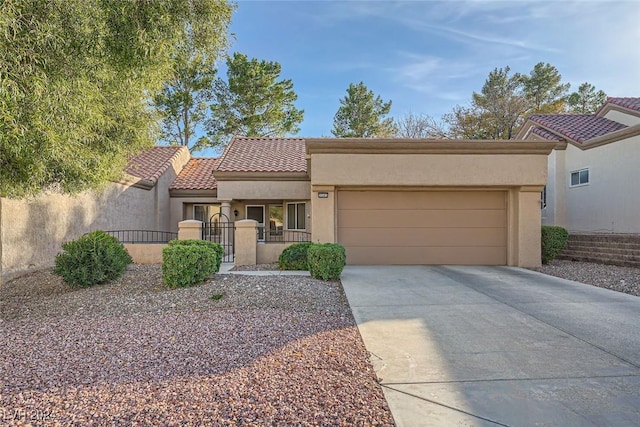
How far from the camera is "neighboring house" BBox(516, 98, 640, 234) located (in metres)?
12.2

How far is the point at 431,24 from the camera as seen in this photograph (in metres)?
14.2

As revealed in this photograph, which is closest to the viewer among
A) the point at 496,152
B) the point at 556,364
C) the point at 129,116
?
the point at 556,364

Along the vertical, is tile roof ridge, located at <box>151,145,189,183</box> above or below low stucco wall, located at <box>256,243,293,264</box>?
above

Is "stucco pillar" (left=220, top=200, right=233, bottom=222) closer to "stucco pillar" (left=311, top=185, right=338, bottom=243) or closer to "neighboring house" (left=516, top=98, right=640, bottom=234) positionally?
"stucco pillar" (left=311, top=185, right=338, bottom=243)

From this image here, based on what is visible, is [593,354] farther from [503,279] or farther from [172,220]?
[172,220]

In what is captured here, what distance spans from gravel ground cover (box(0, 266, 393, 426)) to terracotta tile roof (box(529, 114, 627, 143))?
1383 centimetres

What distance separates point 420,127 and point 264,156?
16519mm

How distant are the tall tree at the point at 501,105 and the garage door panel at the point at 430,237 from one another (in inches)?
764

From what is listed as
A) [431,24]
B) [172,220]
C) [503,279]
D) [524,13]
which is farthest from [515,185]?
[172,220]

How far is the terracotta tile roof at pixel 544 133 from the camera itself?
15.9 metres

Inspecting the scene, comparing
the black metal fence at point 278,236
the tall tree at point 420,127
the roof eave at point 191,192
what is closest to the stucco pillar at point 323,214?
the black metal fence at point 278,236

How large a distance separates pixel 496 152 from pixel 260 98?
20334 mm

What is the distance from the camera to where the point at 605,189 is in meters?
13.2

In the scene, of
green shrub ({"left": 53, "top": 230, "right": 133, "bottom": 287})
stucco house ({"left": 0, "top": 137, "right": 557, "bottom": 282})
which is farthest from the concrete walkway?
green shrub ({"left": 53, "top": 230, "right": 133, "bottom": 287})
